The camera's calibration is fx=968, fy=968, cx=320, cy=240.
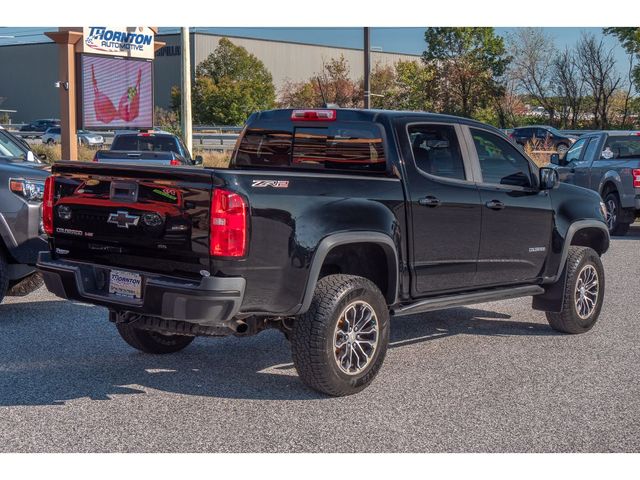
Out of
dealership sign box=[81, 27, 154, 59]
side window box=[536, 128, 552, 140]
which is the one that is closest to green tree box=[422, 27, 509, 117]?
side window box=[536, 128, 552, 140]

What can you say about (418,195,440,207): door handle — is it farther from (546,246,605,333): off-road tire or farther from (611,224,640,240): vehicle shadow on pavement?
(611,224,640,240): vehicle shadow on pavement

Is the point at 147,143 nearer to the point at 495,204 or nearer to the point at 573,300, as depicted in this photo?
the point at 573,300

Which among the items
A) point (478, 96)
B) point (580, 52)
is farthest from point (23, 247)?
point (478, 96)

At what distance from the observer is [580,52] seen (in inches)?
1865

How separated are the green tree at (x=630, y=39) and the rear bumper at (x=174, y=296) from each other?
44.0 meters

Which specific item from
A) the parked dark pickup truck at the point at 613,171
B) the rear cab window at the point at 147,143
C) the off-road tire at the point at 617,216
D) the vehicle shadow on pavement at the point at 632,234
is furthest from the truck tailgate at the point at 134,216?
the rear cab window at the point at 147,143

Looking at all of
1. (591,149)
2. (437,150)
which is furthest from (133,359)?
(591,149)

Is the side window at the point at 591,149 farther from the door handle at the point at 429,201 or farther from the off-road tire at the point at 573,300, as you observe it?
the door handle at the point at 429,201

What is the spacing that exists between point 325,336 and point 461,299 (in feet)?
5.39

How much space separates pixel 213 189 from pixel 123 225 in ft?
2.72

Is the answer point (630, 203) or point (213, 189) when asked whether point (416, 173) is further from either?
point (630, 203)

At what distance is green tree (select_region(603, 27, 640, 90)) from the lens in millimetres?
46906

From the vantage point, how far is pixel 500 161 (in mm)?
8102

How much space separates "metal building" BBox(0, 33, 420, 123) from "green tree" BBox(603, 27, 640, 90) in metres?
38.1
